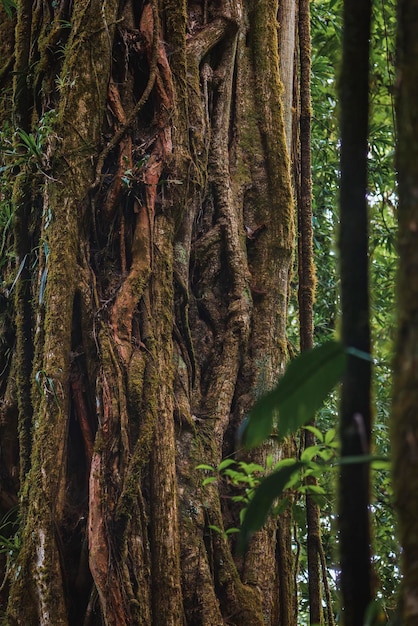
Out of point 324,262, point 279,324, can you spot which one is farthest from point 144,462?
point 324,262

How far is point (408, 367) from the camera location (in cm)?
68

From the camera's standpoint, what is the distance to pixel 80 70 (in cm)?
335

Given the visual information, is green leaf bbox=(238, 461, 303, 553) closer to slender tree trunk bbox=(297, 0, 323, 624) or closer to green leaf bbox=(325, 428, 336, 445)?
green leaf bbox=(325, 428, 336, 445)

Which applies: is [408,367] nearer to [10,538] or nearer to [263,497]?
[263,497]

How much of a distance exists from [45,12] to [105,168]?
2.93 ft

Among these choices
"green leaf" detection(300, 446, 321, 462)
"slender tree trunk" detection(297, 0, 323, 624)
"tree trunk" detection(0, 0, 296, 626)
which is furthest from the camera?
"slender tree trunk" detection(297, 0, 323, 624)

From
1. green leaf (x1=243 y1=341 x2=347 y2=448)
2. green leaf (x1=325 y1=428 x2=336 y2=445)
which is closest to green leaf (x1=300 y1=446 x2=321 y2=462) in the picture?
green leaf (x1=325 y1=428 x2=336 y2=445)

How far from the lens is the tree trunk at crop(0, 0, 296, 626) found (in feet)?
9.37

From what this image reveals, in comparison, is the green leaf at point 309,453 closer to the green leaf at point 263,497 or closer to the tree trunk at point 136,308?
the green leaf at point 263,497

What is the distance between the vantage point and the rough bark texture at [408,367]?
2.25ft

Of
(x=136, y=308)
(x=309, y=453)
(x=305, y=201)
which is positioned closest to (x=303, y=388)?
(x=309, y=453)

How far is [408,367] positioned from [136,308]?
2.55 metres

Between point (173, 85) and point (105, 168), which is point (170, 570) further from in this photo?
point (173, 85)

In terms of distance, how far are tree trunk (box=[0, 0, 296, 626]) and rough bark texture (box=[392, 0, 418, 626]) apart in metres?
2.17
